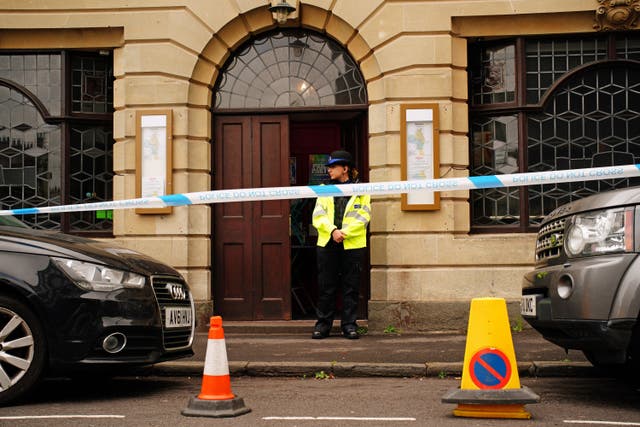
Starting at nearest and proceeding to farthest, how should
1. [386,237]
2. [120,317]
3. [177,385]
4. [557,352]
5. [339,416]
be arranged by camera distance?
[339,416] < [120,317] < [177,385] < [557,352] < [386,237]

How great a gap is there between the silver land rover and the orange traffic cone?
7.26 feet

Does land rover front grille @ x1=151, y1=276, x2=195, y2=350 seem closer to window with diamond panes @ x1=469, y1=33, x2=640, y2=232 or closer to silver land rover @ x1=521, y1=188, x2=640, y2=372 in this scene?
silver land rover @ x1=521, y1=188, x2=640, y2=372

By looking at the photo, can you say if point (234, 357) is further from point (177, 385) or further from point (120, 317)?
point (120, 317)

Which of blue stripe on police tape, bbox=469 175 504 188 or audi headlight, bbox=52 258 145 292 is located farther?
blue stripe on police tape, bbox=469 175 504 188

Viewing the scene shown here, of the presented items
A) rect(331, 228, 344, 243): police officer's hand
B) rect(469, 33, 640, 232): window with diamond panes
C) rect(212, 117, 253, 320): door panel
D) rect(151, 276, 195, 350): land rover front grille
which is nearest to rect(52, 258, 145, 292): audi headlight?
rect(151, 276, 195, 350): land rover front grille

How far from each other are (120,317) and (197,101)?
567 centimetres

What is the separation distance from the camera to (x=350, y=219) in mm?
10289

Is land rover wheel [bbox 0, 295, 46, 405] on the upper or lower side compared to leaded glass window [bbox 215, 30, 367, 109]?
lower

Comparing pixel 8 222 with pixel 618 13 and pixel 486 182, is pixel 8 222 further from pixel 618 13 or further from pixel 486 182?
pixel 618 13

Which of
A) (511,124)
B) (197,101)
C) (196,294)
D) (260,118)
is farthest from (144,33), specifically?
(511,124)

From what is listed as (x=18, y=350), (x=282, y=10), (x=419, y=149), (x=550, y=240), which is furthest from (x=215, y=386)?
(x=282, y=10)

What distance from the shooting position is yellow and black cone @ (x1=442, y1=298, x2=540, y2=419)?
18.9ft

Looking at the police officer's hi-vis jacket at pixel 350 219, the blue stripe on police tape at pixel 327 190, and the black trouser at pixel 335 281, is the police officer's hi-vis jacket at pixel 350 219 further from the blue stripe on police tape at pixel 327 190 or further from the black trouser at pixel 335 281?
the blue stripe on police tape at pixel 327 190

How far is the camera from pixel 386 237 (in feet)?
37.1
